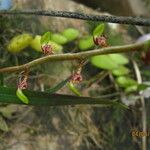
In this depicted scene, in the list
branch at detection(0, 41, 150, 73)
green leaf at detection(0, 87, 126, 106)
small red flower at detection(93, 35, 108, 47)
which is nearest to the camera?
branch at detection(0, 41, 150, 73)

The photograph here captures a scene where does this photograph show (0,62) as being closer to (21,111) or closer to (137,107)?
(21,111)

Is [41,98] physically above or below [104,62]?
below

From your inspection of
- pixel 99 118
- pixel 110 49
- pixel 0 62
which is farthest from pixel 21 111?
pixel 110 49

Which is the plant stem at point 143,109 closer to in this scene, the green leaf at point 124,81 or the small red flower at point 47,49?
the green leaf at point 124,81

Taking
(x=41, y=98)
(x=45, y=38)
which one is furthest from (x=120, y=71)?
(x=45, y=38)

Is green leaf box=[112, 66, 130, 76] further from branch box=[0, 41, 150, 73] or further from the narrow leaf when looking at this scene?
branch box=[0, 41, 150, 73]

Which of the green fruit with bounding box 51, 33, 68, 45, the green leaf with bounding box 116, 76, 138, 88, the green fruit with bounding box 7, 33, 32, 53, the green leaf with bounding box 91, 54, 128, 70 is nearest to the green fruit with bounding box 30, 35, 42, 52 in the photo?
the green fruit with bounding box 7, 33, 32, 53

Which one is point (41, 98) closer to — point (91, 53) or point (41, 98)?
point (41, 98)

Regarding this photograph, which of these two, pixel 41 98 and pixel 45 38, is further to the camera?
pixel 41 98

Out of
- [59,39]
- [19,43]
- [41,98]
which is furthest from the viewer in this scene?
[59,39]
